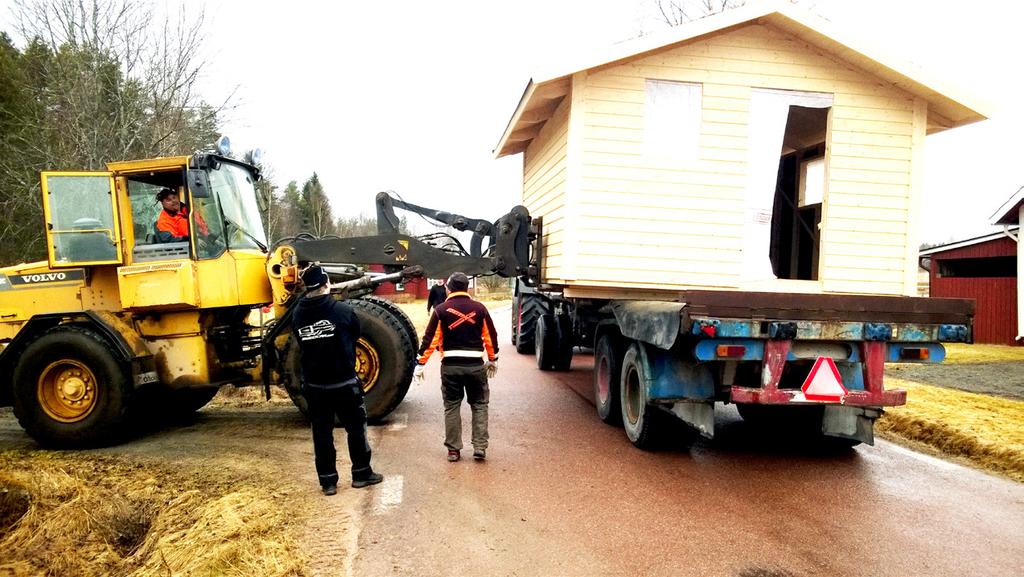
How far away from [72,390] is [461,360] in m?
4.08

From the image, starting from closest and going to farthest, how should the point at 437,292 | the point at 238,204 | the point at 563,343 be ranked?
the point at 238,204 < the point at 563,343 < the point at 437,292

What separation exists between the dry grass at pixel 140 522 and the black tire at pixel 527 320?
8323 mm

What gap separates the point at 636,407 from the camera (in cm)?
648

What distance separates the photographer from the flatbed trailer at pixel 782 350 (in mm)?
5102

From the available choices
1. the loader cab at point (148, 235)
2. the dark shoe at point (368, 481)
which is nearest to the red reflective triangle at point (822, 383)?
the dark shoe at point (368, 481)

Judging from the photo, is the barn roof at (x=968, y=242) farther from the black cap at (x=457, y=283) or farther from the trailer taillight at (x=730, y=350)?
the black cap at (x=457, y=283)

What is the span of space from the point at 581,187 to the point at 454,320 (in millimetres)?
2269

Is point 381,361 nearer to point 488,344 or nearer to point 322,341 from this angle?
point 488,344

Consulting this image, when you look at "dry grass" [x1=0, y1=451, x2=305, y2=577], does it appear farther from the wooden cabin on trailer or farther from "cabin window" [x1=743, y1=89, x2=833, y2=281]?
"cabin window" [x1=743, y1=89, x2=833, y2=281]

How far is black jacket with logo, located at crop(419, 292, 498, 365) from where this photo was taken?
580 centimetres

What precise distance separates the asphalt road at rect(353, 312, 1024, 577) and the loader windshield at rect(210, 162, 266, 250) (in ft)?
8.74

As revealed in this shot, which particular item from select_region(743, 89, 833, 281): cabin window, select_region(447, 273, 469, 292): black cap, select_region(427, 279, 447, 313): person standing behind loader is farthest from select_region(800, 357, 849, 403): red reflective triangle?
select_region(427, 279, 447, 313): person standing behind loader

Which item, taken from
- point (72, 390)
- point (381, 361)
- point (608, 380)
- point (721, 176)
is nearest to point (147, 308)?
point (72, 390)

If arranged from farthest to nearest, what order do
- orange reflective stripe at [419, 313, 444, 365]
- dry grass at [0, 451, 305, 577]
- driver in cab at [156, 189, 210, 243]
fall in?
1. driver in cab at [156, 189, 210, 243]
2. orange reflective stripe at [419, 313, 444, 365]
3. dry grass at [0, 451, 305, 577]
